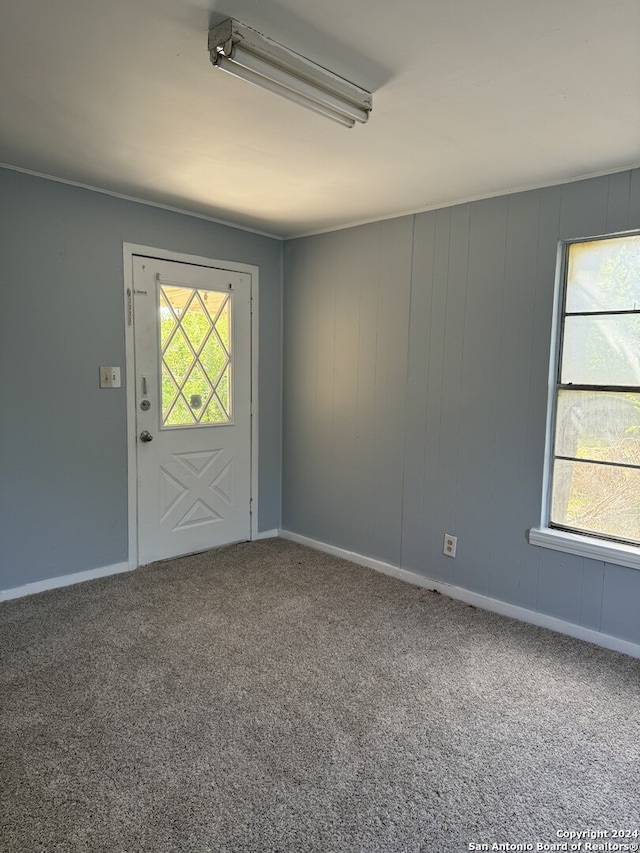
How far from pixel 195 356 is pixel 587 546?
2653 mm

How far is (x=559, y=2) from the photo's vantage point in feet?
4.59

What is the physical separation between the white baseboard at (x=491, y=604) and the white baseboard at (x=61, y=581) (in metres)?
1.41

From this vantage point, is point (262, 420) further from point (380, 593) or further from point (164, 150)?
point (164, 150)

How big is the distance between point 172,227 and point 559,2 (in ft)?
8.58

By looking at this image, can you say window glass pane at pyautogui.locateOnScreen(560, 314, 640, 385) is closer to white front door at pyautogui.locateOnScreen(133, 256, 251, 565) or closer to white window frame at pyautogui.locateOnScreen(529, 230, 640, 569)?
white window frame at pyautogui.locateOnScreen(529, 230, 640, 569)

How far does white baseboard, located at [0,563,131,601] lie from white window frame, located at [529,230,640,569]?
2531 mm

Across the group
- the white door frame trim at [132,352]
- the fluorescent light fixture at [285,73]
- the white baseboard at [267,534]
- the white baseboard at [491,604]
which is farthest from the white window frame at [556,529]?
the white door frame trim at [132,352]

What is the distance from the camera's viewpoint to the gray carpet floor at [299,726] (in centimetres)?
156

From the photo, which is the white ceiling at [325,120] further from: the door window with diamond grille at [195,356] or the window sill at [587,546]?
the window sill at [587,546]

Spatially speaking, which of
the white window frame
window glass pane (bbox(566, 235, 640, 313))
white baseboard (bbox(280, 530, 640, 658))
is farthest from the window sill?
window glass pane (bbox(566, 235, 640, 313))

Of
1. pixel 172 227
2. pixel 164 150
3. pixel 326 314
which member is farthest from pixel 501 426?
pixel 172 227

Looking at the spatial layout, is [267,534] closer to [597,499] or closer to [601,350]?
[597,499]

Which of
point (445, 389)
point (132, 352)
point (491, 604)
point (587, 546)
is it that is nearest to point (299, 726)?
point (491, 604)

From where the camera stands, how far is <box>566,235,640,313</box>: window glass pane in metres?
2.52
